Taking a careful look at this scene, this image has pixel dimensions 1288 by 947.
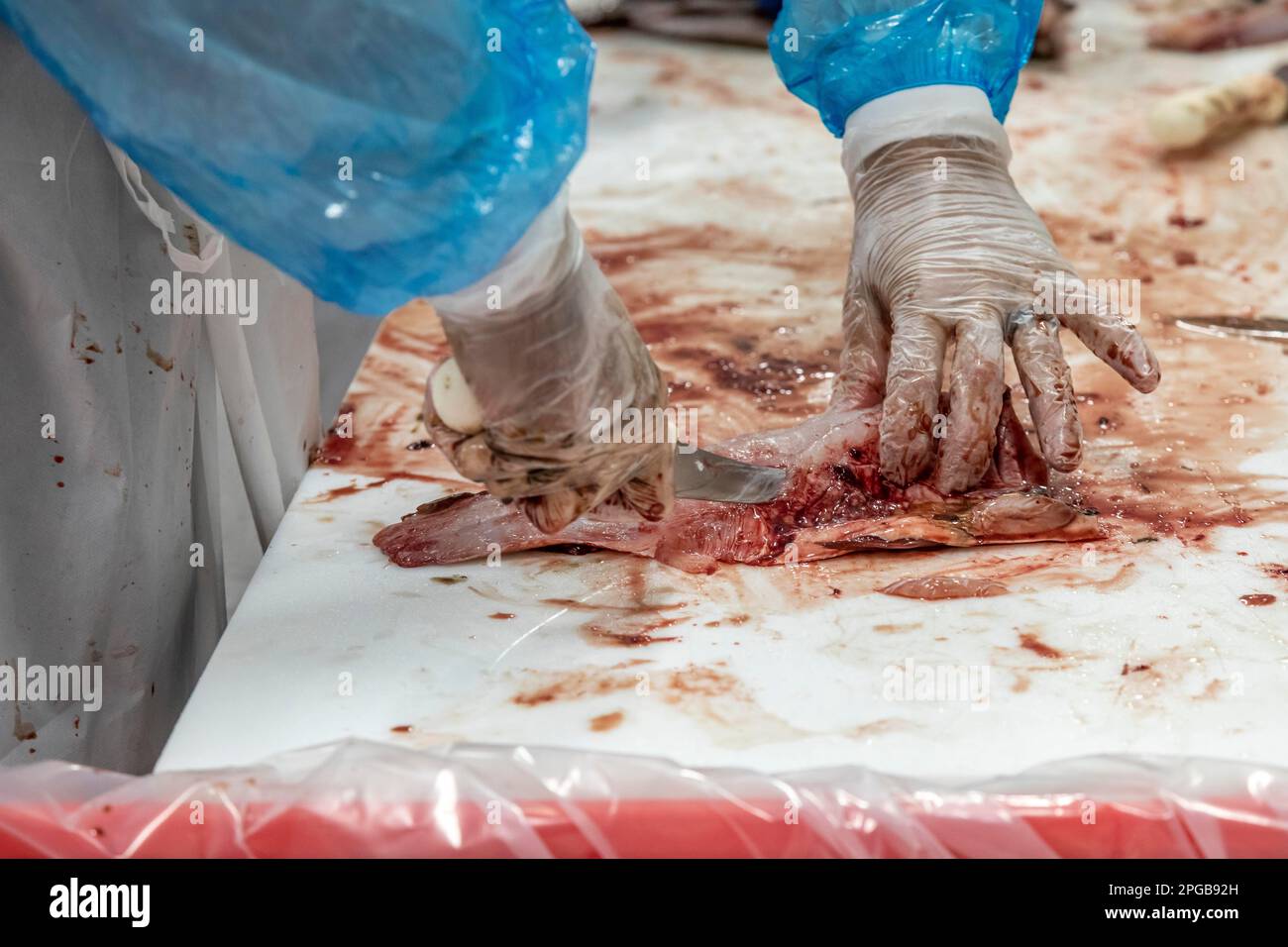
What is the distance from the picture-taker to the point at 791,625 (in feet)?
4.57

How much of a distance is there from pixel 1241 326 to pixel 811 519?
40.9 inches

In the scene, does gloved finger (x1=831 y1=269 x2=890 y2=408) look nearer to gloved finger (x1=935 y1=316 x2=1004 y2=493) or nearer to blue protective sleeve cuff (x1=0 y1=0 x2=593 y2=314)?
gloved finger (x1=935 y1=316 x2=1004 y2=493)

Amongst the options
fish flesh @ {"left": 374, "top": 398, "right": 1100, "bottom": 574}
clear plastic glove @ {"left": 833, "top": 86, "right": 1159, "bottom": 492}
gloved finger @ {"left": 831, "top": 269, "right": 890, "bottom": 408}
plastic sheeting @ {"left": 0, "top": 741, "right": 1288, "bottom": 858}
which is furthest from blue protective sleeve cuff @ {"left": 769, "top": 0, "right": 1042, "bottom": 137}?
plastic sheeting @ {"left": 0, "top": 741, "right": 1288, "bottom": 858}

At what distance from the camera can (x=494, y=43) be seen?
1095 mm

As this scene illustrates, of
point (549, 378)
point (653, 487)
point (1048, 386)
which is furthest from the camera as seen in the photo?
point (1048, 386)

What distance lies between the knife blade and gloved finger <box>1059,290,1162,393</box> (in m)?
0.43

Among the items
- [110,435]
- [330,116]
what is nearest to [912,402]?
[330,116]

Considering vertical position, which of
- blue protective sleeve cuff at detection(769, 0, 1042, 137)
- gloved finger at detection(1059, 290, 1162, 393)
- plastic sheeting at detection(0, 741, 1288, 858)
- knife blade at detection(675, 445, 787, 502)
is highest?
blue protective sleeve cuff at detection(769, 0, 1042, 137)

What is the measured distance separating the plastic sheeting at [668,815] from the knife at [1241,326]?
1.26 meters

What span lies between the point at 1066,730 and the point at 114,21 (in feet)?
3.55

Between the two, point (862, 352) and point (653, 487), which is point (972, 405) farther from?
point (653, 487)

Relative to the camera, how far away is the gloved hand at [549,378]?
45.6 inches

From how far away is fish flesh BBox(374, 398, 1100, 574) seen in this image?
5.01ft

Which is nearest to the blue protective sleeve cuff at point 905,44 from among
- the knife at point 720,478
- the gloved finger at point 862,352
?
the gloved finger at point 862,352
